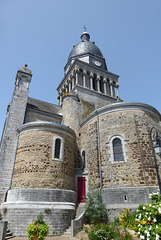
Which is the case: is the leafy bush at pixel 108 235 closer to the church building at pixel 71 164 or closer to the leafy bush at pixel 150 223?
the leafy bush at pixel 150 223

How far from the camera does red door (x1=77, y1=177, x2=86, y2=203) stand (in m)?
13.0

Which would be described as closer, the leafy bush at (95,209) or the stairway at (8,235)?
the stairway at (8,235)

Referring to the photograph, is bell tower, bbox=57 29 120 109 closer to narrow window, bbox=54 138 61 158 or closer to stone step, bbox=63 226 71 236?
narrow window, bbox=54 138 61 158

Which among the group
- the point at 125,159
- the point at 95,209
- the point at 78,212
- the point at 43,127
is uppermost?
the point at 43,127

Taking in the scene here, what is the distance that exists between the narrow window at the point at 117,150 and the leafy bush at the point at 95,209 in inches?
117

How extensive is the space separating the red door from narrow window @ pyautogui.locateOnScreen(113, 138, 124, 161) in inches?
136

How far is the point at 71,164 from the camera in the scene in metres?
13.4

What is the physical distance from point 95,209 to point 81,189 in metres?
2.84

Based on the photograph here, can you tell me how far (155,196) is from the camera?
234 inches

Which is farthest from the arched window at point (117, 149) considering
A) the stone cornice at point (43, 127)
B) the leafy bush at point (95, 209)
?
the stone cornice at point (43, 127)

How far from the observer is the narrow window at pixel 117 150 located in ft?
40.2

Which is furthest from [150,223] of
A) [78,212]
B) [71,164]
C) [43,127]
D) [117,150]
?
[43,127]

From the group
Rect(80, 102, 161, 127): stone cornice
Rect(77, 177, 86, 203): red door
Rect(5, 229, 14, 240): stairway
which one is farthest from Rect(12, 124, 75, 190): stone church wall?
Rect(80, 102, 161, 127): stone cornice

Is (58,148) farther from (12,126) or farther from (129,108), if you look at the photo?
(129,108)
